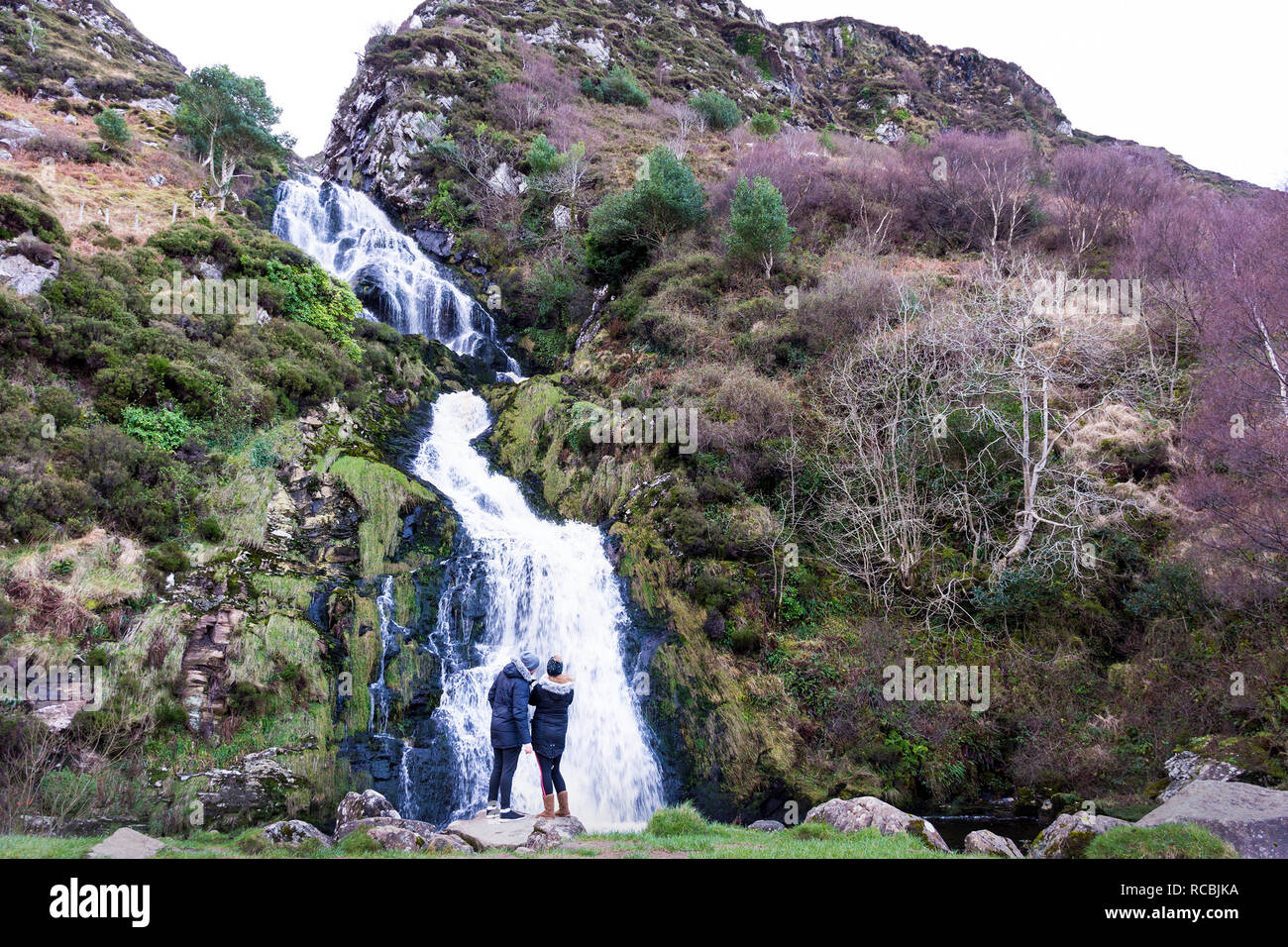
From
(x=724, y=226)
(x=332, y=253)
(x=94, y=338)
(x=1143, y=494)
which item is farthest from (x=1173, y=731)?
(x=332, y=253)

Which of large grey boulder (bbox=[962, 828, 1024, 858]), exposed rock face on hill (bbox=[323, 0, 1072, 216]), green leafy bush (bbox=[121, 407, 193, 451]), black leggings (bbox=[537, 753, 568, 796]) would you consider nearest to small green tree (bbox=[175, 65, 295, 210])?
exposed rock face on hill (bbox=[323, 0, 1072, 216])

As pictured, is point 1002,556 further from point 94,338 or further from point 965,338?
point 94,338

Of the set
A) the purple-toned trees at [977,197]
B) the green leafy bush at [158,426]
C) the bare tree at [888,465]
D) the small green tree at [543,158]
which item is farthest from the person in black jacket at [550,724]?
the small green tree at [543,158]

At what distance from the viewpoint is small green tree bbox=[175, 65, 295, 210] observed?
2805 cm

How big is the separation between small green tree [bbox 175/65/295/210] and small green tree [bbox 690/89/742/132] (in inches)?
1174

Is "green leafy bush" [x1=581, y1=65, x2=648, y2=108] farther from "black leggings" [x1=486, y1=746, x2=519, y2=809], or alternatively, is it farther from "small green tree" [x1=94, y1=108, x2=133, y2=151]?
"black leggings" [x1=486, y1=746, x2=519, y2=809]

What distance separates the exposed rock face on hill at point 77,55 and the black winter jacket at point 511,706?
37706mm

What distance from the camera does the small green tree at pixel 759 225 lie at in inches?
870

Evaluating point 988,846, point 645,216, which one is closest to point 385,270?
point 645,216

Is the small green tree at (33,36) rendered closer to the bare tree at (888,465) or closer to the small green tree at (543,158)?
the small green tree at (543,158)

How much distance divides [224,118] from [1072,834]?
129 feet

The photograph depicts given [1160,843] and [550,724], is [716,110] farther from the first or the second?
[1160,843]

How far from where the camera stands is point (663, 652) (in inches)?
558
